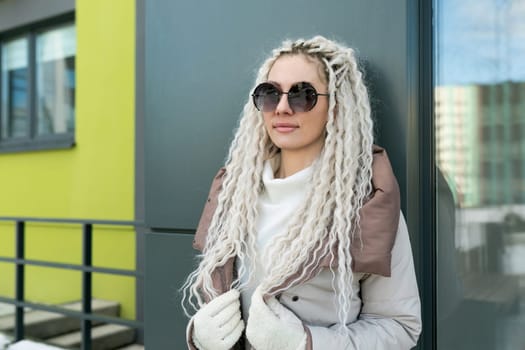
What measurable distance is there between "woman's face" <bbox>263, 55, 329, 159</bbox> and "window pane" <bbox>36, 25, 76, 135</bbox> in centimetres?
471

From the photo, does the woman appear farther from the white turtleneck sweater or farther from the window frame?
the window frame

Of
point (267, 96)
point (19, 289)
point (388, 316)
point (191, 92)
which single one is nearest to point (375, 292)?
point (388, 316)

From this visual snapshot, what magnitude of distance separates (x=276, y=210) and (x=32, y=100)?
540cm

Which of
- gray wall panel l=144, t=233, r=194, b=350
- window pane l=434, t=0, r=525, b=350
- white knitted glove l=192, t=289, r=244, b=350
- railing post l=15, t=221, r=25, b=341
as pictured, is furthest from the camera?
railing post l=15, t=221, r=25, b=341

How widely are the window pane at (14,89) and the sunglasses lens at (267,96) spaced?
540 centimetres

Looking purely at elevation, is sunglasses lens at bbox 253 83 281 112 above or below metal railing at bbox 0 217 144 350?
above

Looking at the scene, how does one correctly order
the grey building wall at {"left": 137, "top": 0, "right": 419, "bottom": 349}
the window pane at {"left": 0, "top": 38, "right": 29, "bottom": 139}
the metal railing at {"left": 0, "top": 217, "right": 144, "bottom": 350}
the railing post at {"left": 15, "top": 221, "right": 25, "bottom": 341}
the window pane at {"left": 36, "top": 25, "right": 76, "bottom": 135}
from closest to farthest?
1. the grey building wall at {"left": 137, "top": 0, "right": 419, "bottom": 349}
2. the metal railing at {"left": 0, "top": 217, "right": 144, "bottom": 350}
3. the railing post at {"left": 15, "top": 221, "right": 25, "bottom": 341}
4. the window pane at {"left": 36, "top": 25, "right": 76, "bottom": 135}
5. the window pane at {"left": 0, "top": 38, "right": 29, "bottom": 139}

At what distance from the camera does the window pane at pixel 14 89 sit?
648 centimetres

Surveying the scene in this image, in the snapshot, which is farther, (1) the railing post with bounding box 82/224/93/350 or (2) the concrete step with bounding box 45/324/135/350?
(2) the concrete step with bounding box 45/324/135/350

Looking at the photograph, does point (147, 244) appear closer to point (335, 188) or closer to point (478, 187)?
point (335, 188)

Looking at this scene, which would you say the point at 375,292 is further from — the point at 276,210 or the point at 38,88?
the point at 38,88

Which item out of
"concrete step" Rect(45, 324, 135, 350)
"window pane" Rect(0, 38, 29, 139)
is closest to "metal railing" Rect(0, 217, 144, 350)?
"concrete step" Rect(45, 324, 135, 350)

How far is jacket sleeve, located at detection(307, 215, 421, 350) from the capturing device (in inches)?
60.2

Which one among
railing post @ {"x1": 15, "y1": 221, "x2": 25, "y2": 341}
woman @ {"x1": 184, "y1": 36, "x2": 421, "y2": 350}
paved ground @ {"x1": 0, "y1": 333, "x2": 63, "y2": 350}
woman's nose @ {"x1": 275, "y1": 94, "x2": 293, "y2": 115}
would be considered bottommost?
paved ground @ {"x1": 0, "y1": 333, "x2": 63, "y2": 350}
